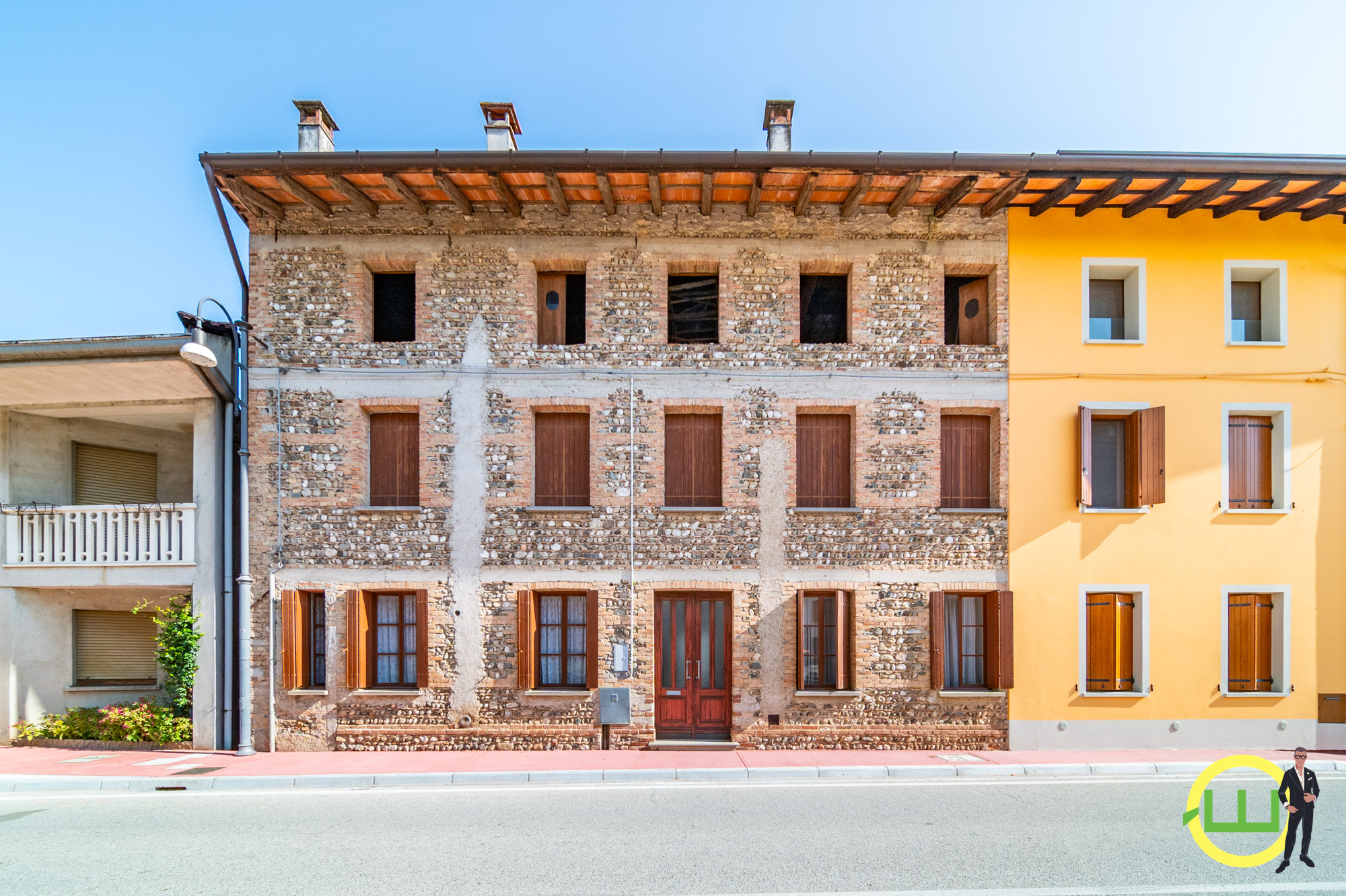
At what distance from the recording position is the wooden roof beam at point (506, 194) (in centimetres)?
955

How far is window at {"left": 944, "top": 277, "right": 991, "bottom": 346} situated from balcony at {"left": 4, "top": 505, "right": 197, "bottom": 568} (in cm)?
1288

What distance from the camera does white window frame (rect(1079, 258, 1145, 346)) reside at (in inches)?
413

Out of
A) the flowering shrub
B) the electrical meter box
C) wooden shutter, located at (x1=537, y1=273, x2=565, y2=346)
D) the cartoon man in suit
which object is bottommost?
the flowering shrub

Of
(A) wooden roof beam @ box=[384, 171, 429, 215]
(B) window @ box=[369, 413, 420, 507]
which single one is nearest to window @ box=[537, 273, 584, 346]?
(A) wooden roof beam @ box=[384, 171, 429, 215]

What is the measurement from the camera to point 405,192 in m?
9.86

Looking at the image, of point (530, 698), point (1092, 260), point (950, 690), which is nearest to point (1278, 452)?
point (1092, 260)

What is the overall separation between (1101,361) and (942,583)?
4521 mm

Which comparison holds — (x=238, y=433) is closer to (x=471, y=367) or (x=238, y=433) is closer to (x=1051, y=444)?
(x=471, y=367)

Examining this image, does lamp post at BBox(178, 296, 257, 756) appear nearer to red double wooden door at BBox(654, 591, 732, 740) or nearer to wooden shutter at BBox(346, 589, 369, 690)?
wooden shutter at BBox(346, 589, 369, 690)

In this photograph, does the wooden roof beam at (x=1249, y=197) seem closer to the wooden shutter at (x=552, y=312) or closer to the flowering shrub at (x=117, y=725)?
the wooden shutter at (x=552, y=312)

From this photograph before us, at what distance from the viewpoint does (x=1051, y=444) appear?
10.4m

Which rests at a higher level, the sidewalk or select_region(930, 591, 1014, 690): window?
select_region(930, 591, 1014, 690): window

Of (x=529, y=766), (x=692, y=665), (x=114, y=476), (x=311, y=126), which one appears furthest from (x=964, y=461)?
(x=114, y=476)

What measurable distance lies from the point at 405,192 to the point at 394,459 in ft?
13.8
